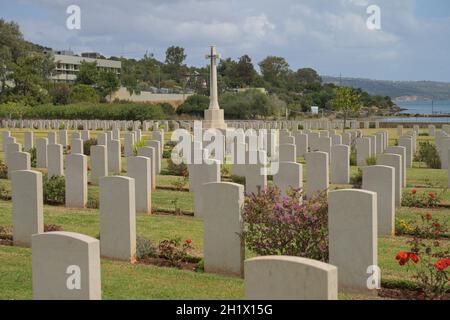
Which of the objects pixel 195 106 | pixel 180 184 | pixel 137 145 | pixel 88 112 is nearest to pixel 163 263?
pixel 180 184

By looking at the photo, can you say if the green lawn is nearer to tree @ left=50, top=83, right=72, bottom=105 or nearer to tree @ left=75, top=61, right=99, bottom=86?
tree @ left=50, top=83, right=72, bottom=105

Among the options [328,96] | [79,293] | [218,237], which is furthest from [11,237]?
[328,96]

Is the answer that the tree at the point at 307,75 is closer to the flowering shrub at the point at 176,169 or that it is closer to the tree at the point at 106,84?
the tree at the point at 106,84

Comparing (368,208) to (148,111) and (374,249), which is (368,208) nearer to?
(374,249)

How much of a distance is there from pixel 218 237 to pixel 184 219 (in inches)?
159

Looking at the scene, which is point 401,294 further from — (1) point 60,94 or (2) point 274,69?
(2) point 274,69

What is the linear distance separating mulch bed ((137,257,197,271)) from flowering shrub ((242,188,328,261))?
1.02m

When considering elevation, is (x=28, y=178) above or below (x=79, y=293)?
above

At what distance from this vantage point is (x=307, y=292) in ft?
16.5

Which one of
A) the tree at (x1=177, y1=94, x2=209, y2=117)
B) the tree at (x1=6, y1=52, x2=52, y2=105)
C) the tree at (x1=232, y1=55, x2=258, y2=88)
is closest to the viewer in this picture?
the tree at (x1=6, y1=52, x2=52, y2=105)

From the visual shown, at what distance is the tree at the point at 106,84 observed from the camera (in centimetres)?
8262

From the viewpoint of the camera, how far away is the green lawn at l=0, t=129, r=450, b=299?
766cm

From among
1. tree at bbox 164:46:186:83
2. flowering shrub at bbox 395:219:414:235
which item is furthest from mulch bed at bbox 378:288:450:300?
tree at bbox 164:46:186:83

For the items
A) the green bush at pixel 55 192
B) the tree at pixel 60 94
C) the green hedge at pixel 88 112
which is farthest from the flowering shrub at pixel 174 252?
the tree at pixel 60 94
